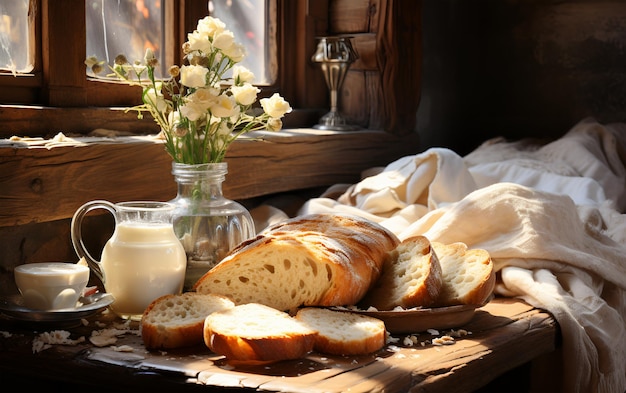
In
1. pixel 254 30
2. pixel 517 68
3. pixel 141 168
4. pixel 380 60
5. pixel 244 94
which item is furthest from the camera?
pixel 517 68

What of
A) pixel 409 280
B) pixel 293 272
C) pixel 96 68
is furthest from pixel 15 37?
pixel 409 280

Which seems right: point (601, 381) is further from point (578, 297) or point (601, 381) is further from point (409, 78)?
point (409, 78)

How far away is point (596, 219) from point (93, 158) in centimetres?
131

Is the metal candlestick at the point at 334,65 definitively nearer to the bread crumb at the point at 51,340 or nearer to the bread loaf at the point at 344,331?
the bread loaf at the point at 344,331

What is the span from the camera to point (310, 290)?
5.15 feet

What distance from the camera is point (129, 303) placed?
155 cm

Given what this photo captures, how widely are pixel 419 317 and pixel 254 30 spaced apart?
1652 mm

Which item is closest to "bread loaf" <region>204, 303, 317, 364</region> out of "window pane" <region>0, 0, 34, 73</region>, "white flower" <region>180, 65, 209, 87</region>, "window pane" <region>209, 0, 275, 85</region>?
"white flower" <region>180, 65, 209, 87</region>

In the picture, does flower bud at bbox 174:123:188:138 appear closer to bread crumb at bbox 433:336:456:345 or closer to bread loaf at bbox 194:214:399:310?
bread loaf at bbox 194:214:399:310

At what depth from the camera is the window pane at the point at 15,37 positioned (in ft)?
6.70

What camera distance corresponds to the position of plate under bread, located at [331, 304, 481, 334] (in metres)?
1.52

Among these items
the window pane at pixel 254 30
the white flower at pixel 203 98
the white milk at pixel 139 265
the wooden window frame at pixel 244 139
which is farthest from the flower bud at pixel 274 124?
the window pane at pixel 254 30

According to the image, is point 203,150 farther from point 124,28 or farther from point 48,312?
point 124,28

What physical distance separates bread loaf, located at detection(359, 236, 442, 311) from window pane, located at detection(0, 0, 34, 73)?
1.05m
